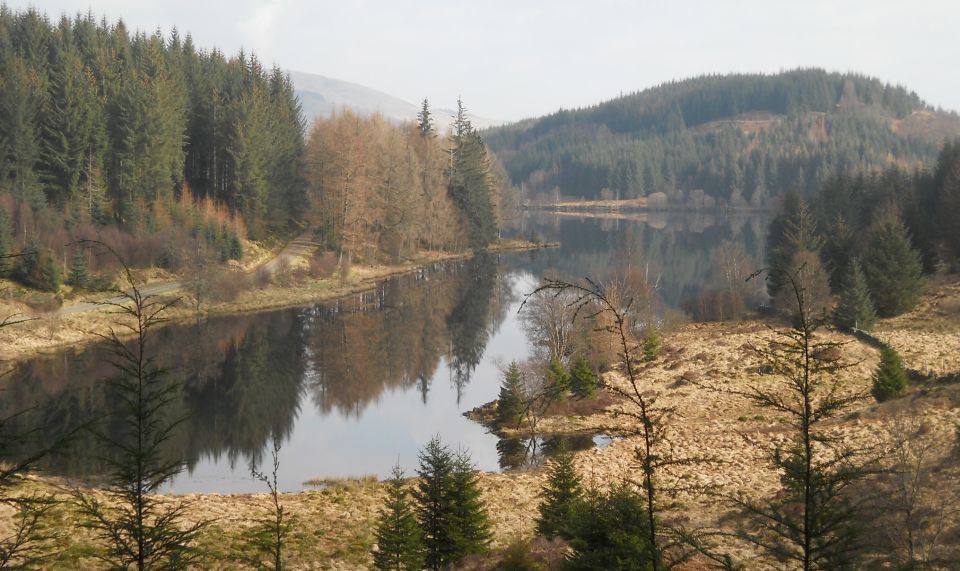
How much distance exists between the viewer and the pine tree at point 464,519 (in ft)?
51.2

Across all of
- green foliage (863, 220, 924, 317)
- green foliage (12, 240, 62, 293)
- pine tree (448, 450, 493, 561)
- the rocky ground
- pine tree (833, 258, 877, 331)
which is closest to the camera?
pine tree (448, 450, 493, 561)

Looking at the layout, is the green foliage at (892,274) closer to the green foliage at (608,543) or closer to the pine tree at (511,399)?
the pine tree at (511,399)

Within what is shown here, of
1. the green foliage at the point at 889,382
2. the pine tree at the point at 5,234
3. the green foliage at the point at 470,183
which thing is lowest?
the green foliage at the point at 889,382

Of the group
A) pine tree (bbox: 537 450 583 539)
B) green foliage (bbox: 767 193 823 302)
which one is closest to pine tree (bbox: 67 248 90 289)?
pine tree (bbox: 537 450 583 539)

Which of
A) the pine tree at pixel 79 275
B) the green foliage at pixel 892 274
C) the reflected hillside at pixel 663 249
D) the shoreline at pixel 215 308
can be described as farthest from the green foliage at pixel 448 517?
the pine tree at pixel 79 275

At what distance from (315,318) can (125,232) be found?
17125 mm

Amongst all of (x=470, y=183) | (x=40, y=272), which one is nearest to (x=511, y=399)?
(x=40, y=272)

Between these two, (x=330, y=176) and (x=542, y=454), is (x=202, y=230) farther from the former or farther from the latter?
(x=542, y=454)

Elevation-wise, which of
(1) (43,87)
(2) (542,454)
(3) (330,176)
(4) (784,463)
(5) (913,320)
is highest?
(1) (43,87)

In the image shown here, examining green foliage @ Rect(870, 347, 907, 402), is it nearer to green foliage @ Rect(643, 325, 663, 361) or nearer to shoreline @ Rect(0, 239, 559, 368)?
green foliage @ Rect(643, 325, 663, 361)

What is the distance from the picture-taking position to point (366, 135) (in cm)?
7062

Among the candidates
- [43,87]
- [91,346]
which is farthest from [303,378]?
[43,87]

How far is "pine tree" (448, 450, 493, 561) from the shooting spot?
1561 cm

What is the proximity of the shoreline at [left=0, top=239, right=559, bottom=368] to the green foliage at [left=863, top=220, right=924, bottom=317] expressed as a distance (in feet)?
123
